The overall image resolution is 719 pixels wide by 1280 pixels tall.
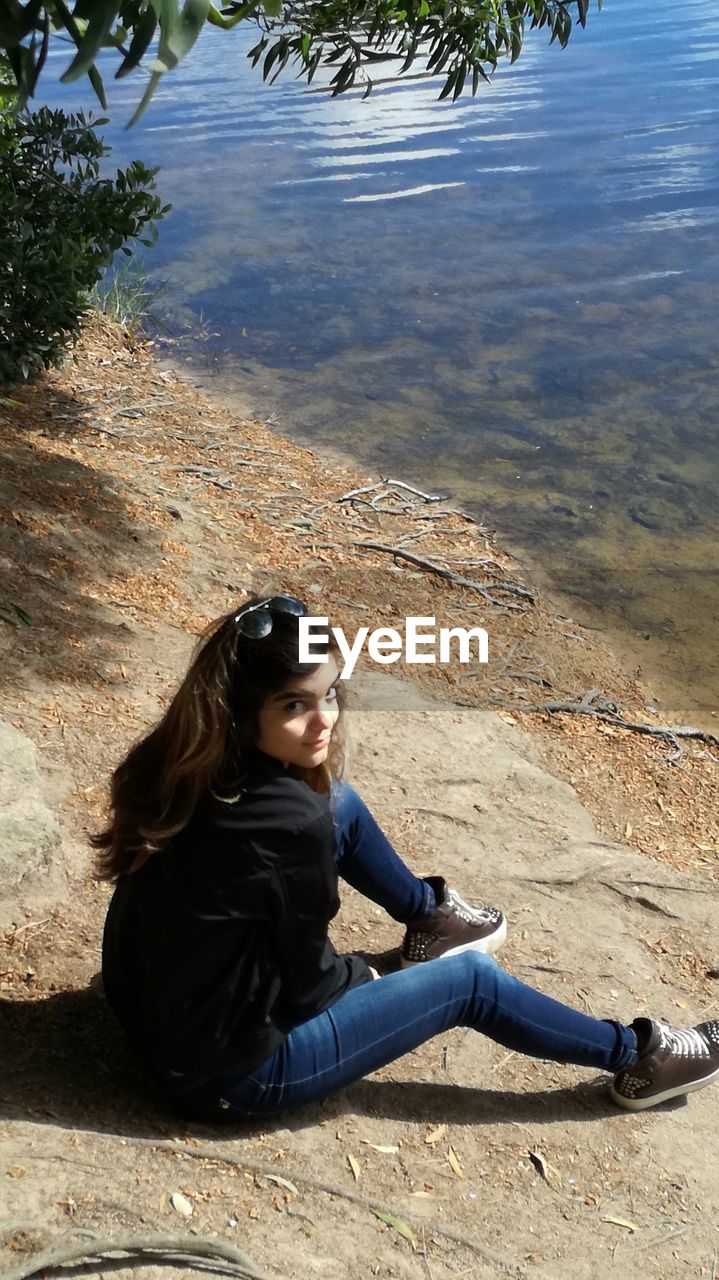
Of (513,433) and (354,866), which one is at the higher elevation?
(354,866)

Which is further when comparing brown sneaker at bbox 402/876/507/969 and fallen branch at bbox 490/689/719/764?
fallen branch at bbox 490/689/719/764

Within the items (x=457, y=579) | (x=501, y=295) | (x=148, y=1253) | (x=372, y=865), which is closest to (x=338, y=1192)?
(x=148, y=1253)

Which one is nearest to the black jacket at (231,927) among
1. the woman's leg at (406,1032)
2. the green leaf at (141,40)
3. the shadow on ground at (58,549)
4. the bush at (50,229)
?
the woman's leg at (406,1032)

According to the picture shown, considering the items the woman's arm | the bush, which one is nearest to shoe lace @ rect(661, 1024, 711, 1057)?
the woman's arm

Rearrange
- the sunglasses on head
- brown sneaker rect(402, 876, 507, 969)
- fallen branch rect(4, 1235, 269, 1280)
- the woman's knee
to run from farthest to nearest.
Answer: brown sneaker rect(402, 876, 507, 969), the woman's knee, the sunglasses on head, fallen branch rect(4, 1235, 269, 1280)

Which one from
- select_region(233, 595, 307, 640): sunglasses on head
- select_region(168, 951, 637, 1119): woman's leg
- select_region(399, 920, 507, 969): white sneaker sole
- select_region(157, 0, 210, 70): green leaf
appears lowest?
select_region(399, 920, 507, 969): white sneaker sole

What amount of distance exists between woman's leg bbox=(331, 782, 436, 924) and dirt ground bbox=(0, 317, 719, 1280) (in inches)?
11.3

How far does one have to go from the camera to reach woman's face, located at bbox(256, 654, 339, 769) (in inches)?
113

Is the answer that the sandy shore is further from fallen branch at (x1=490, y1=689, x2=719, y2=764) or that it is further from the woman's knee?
the woman's knee

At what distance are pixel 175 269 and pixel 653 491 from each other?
6.80 m

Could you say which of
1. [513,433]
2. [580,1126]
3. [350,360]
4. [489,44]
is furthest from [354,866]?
[350,360]

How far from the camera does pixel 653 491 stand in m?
9.76

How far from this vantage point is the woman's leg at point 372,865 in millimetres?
3469

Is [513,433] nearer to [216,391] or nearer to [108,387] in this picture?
[216,391]
